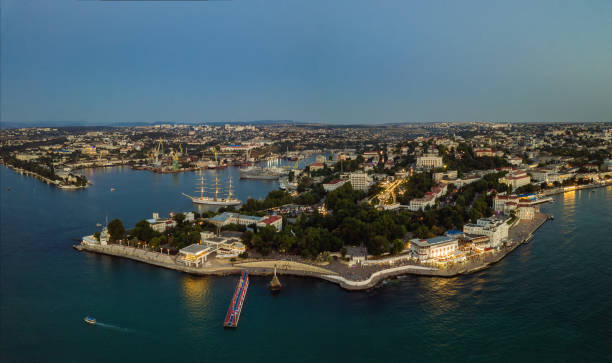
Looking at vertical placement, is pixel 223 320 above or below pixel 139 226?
below

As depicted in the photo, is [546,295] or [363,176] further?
[363,176]

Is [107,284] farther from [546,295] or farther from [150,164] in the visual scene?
[150,164]

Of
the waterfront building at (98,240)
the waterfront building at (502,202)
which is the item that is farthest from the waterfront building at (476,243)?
the waterfront building at (98,240)

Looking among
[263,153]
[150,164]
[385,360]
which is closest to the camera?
[385,360]

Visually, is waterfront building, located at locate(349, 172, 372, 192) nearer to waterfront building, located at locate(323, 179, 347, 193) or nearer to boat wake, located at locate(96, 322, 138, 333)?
waterfront building, located at locate(323, 179, 347, 193)

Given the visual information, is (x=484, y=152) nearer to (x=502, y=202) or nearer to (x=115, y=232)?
(x=502, y=202)

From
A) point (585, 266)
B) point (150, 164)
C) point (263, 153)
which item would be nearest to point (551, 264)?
point (585, 266)

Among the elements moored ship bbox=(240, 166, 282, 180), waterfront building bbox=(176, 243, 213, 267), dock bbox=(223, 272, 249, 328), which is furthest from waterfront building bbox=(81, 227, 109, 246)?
moored ship bbox=(240, 166, 282, 180)

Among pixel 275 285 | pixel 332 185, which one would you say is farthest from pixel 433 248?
pixel 332 185
